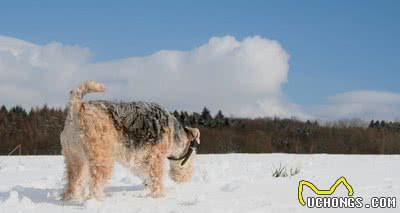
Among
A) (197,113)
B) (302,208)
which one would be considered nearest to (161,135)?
(302,208)

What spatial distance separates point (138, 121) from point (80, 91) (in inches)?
37.7

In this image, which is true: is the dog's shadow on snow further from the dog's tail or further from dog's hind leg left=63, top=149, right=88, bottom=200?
the dog's tail

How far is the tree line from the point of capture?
51.5m

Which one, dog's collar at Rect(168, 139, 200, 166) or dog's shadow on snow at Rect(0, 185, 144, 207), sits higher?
dog's collar at Rect(168, 139, 200, 166)

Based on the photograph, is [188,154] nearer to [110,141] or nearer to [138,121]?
[138,121]

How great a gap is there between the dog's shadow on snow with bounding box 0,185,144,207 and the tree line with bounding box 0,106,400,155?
116 feet

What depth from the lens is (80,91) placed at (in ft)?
25.3

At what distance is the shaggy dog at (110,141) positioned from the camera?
7602 mm

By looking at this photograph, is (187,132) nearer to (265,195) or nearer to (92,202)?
(265,195)

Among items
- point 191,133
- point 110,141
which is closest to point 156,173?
point 110,141

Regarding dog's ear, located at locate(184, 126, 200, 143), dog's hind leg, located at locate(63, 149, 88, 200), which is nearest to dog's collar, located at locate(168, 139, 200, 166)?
dog's ear, located at locate(184, 126, 200, 143)

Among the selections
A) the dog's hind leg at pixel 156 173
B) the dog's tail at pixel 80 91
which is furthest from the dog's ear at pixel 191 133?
the dog's tail at pixel 80 91

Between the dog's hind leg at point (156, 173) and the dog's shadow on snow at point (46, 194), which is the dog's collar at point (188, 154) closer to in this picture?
the dog's hind leg at point (156, 173)

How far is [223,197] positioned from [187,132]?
61.3 inches
